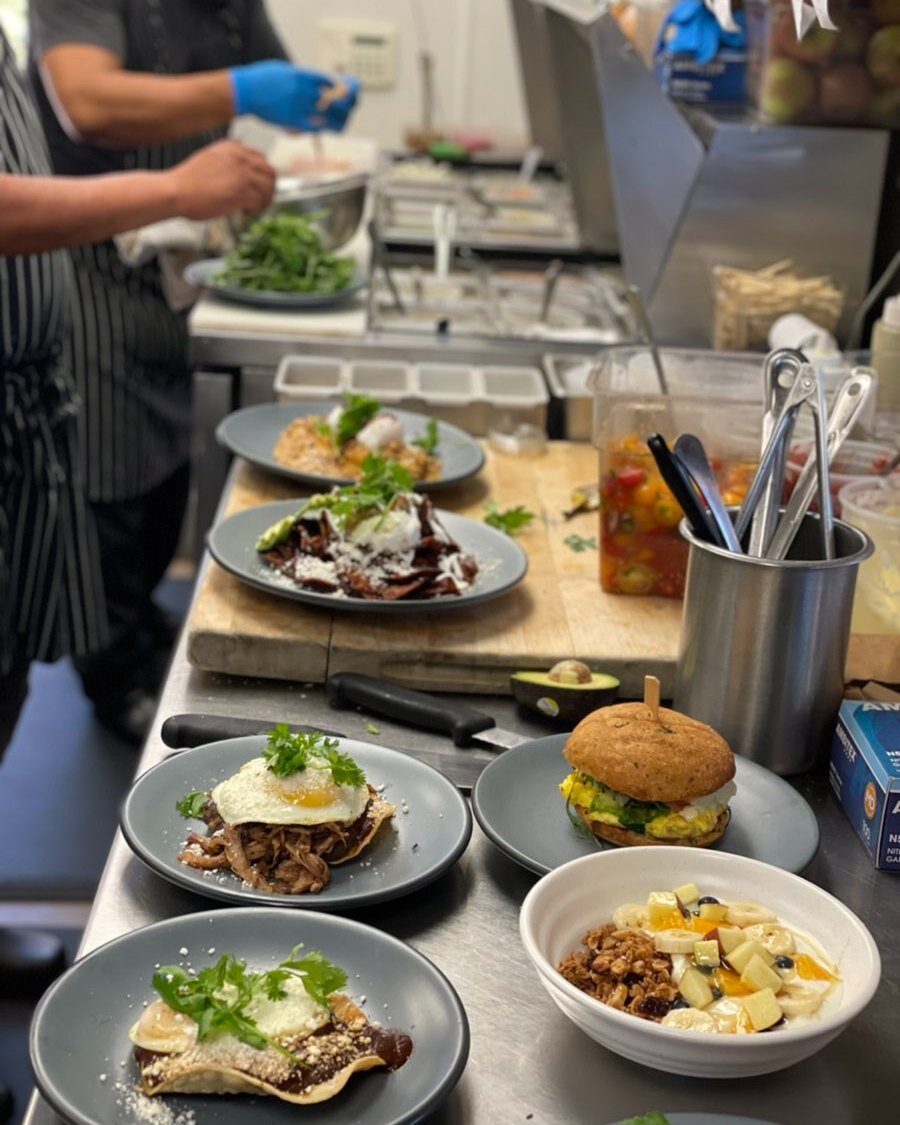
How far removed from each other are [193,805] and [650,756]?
36cm

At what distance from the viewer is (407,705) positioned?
1.36 meters

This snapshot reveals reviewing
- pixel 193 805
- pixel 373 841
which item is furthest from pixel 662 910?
pixel 193 805

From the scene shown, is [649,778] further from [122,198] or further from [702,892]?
[122,198]

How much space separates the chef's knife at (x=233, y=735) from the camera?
1248 mm

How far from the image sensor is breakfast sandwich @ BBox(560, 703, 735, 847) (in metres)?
1.08

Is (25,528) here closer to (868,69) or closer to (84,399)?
(84,399)

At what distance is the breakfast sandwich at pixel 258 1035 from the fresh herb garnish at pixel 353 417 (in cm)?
108

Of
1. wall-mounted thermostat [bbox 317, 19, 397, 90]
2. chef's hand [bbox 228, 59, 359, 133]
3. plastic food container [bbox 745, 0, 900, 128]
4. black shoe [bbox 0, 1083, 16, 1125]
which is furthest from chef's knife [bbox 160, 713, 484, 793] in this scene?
wall-mounted thermostat [bbox 317, 19, 397, 90]

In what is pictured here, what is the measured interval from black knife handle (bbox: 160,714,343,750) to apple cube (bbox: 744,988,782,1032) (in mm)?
458

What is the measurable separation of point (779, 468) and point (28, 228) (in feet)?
4.01

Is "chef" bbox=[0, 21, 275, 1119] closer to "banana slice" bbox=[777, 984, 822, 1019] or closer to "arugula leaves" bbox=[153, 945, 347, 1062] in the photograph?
"arugula leaves" bbox=[153, 945, 347, 1062]

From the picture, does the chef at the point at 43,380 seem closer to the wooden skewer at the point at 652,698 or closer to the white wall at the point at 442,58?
the wooden skewer at the point at 652,698

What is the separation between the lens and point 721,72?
230cm

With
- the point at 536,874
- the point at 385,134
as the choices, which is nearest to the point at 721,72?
the point at 536,874
